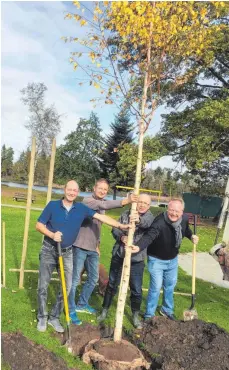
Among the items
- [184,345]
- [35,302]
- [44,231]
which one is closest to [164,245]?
Answer: [184,345]

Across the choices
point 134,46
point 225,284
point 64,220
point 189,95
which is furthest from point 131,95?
point 189,95

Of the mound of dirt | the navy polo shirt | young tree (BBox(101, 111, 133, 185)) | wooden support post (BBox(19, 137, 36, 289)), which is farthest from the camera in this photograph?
young tree (BBox(101, 111, 133, 185))

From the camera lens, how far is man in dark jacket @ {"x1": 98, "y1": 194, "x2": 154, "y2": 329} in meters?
5.80

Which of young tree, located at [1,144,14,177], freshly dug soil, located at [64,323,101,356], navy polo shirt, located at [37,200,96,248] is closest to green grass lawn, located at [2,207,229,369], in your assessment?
freshly dug soil, located at [64,323,101,356]

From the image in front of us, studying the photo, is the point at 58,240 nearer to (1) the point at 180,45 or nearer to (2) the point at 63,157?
(1) the point at 180,45

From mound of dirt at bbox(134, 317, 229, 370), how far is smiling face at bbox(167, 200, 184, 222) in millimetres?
1425

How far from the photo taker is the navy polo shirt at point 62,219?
17.2ft

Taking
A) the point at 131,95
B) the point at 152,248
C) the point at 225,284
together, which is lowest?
the point at 225,284

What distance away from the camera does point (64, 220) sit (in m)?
5.27

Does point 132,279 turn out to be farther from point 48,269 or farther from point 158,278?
point 48,269

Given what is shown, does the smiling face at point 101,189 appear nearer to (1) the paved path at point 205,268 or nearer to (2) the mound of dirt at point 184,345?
(2) the mound of dirt at point 184,345

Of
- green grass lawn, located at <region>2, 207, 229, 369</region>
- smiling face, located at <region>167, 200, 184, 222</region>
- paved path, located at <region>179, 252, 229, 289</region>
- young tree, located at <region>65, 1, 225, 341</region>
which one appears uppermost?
young tree, located at <region>65, 1, 225, 341</region>

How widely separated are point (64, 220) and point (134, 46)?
2395 millimetres

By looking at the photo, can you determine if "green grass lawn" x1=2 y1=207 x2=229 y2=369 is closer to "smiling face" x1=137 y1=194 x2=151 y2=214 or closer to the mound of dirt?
the mound of dirt
